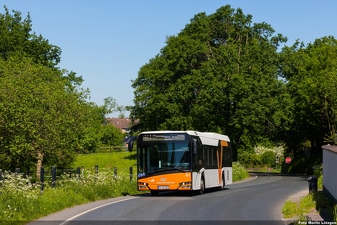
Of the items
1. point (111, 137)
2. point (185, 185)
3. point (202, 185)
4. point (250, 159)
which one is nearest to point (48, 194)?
point (185, 185)

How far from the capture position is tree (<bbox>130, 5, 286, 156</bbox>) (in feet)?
198

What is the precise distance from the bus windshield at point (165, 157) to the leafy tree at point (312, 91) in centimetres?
2935

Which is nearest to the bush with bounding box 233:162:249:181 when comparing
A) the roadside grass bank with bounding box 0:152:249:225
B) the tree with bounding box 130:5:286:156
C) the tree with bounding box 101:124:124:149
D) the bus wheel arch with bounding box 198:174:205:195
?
the tree with bounding box 130:5:286:156

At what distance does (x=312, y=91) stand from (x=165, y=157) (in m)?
31.2

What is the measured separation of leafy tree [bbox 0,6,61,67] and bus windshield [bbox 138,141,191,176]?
37.7 m

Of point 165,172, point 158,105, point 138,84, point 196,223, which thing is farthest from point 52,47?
point 196,223

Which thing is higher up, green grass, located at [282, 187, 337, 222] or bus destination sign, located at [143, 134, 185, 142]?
bus destination sign, located at [143, 134, 185, 142]

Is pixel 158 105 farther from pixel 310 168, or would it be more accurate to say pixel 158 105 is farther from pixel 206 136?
pixel 206 136

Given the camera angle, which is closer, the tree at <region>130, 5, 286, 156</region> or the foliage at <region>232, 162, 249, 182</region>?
the foliage at <region>232, 162, 249, 182</region>

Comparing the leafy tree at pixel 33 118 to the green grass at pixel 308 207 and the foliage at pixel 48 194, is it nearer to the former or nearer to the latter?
the foliage at pixel 48 194

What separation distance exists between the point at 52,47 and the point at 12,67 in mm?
15353

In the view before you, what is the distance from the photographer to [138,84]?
3639 inches

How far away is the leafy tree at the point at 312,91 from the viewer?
55719mm

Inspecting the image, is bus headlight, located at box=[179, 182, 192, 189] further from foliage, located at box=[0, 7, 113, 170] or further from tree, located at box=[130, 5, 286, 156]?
tree, located at box=[130, 5, 286, 156]
